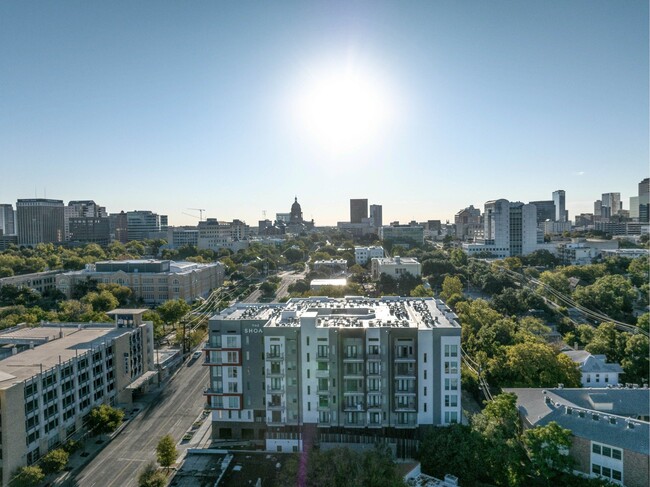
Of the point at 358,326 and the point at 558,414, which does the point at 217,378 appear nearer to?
the point at 358,326

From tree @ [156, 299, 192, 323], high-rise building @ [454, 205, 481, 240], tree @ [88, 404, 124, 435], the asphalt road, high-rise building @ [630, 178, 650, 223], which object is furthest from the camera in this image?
high-rise building @ [454, 205, 481, 240]

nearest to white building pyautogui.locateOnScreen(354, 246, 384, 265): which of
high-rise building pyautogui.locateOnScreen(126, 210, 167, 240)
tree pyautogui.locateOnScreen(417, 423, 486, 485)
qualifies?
tree pyautogui.locateOnScreen(417, 423, 486, 485)

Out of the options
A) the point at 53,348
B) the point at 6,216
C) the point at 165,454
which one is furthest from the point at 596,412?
the point at 6,216

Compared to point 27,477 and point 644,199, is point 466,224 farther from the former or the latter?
point 27,477

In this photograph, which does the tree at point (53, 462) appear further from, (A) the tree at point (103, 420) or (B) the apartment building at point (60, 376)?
(A) the tree at point (103, 420)

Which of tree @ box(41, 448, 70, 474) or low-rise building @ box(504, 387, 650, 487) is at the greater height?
low-rise building @ box(504, 387, 650, 487)

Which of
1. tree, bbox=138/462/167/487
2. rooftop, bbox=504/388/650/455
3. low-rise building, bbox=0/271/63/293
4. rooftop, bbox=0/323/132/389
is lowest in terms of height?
tree, bbox=138/462/167/487

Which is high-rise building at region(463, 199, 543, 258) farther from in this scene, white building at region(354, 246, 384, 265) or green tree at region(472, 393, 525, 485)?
green tree at region(472, 393, 525, 485)

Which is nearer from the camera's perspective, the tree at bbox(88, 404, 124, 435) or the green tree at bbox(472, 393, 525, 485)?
the green tree at bbox(472, 393, 525, 485)

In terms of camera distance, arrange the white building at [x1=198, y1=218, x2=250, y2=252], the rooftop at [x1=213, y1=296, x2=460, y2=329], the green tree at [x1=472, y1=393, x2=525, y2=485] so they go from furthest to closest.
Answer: the white building at [x1=198, y1=218, x2=250, y2=252] → the rooftop at [x1=213, y1=296, x2=460, y2=329] → the green tree at [x1=472, y1=393, x2=525, y2=485]
